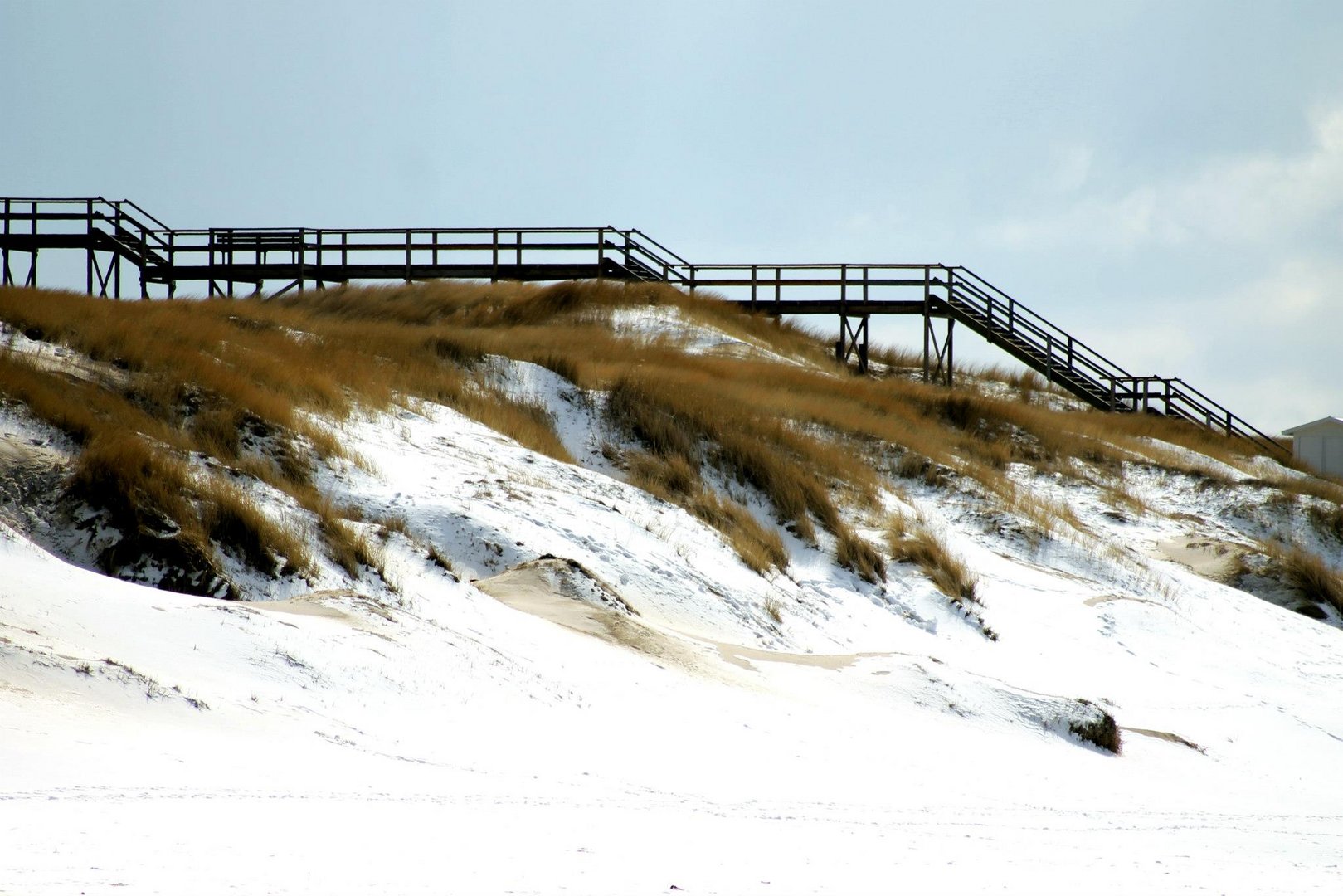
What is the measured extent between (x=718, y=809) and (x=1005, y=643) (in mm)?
7789

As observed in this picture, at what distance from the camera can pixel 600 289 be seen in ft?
94.4

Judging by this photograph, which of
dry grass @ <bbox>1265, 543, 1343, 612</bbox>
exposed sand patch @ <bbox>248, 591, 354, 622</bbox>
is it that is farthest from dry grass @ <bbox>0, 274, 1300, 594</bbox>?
dry grass @ <bbox>1265, 543, 1343, 612</bbox>

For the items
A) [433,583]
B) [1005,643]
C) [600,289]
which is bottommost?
[1005,643]

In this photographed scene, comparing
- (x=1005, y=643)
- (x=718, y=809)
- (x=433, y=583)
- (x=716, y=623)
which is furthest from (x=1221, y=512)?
(x=718, y=809)

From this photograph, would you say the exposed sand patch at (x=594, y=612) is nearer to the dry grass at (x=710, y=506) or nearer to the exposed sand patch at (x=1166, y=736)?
the exposed sand patch at (x=1166, y=736)

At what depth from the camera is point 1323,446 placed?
28688mm

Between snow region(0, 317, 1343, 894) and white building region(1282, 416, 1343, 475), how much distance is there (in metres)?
15.9

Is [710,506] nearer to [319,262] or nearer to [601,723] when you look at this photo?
[601,723]

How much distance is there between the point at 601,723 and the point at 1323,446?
26.6m

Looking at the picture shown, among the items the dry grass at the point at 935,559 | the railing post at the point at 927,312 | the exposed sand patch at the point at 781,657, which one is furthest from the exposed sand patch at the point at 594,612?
the railing post at the point at 927,312

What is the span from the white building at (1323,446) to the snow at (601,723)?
1592 cm

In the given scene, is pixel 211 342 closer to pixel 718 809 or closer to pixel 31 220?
pixel 718 809

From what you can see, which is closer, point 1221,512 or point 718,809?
point 718,809

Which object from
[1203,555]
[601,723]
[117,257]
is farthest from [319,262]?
[601,723]
